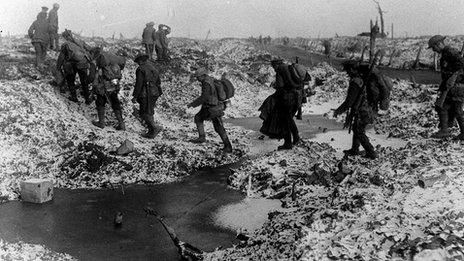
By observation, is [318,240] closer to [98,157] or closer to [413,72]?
[98,157]

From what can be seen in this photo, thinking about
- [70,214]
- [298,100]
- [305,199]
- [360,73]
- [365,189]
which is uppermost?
[360,73]

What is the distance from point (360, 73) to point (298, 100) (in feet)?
4.41

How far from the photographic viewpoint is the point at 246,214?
20.0 feet

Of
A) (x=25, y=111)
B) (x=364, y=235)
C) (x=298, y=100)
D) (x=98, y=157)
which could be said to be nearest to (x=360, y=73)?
(x=298, y=100)

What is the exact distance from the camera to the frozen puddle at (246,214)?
5688 millimetres

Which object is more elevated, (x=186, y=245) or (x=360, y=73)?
(x=360, y=73)

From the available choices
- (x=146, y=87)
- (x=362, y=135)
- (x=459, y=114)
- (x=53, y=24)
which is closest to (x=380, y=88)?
(x=362, y=135)

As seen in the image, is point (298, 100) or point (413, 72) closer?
point (298, 100)

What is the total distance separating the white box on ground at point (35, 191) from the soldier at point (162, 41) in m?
13.2

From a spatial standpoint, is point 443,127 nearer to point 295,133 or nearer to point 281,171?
point 295,133

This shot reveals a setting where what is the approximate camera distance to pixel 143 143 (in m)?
9.23

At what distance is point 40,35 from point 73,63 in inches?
120

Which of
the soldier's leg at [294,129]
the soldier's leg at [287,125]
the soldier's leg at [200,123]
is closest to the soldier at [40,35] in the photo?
the soldier's leg at [200,123]

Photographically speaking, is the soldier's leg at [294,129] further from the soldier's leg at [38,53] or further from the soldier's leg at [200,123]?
the soldier's leg at [38,53]
